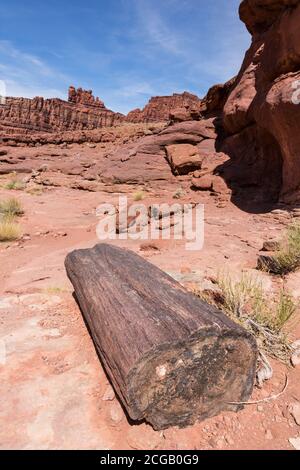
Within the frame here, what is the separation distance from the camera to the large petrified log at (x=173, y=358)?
1877 mm

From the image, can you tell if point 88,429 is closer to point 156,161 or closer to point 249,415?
point 249,415

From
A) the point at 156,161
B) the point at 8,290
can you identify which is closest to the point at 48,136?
the point at 156,161

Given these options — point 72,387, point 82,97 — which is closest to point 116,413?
point 72,387

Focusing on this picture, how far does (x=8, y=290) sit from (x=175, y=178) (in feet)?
36.9

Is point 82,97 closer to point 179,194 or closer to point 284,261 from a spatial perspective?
point 179,194

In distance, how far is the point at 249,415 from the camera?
2.05m

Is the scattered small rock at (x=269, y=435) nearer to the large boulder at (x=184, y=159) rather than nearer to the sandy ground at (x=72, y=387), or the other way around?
the sandy ground at (x=72, y=387)

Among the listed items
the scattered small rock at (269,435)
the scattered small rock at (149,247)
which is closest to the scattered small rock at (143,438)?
the scattered small rock at (269,435)

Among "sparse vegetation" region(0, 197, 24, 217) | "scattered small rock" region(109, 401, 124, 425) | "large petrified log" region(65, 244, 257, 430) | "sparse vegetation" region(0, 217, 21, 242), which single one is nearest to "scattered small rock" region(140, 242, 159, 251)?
"sparse vegetation" region(0, 217, 21, 242)

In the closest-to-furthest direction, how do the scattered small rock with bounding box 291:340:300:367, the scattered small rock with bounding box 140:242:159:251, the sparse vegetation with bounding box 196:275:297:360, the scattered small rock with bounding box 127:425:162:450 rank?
the scattered small rock with bounding box 127:425:162:450 < the scattered small rock with bounding box 291:340:300:367 < the sparse vegetation with bounding box 196:275:297:360 < the scattered small rock with bounding box 140:242:159:251

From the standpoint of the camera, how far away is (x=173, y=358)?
193 centimetres

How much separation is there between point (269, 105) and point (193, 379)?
30.0 feet

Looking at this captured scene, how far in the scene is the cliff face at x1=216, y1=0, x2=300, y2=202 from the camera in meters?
8.45

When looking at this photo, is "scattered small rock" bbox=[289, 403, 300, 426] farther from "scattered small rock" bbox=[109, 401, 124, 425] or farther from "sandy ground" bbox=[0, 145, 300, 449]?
"scattered small rock" bbox=[109, 401, 124, 425]
